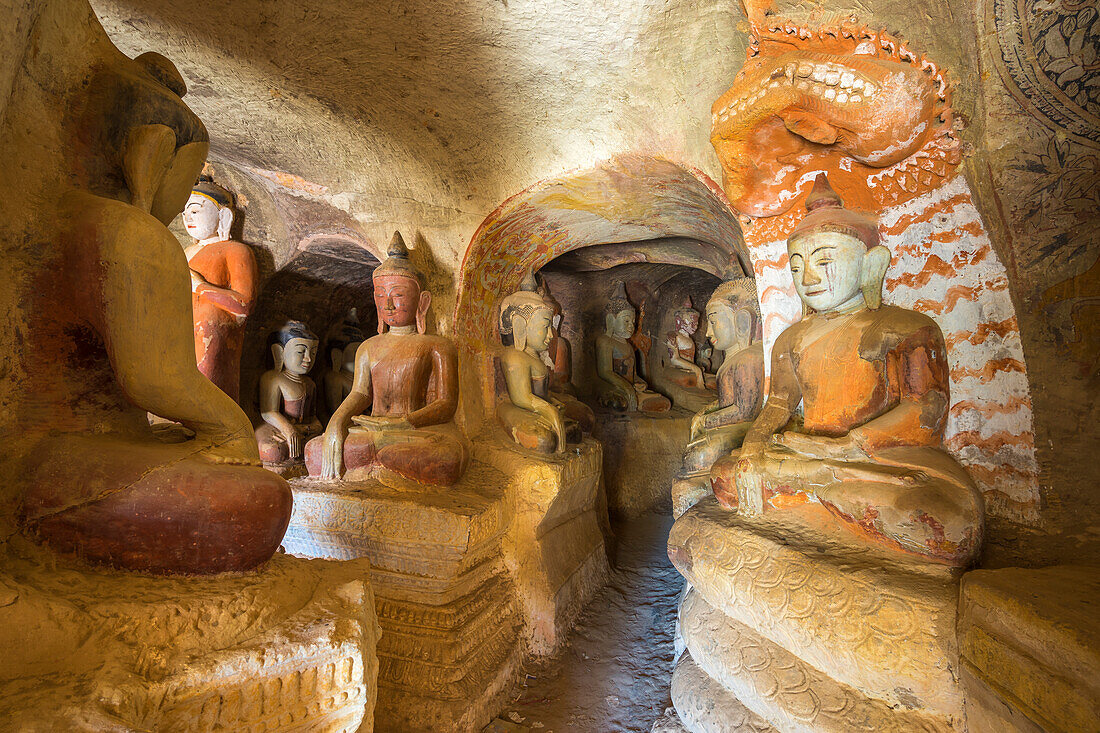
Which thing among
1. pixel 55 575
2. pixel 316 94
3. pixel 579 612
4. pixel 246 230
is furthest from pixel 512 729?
pixel 246 230

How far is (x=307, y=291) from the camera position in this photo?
17.4 feet

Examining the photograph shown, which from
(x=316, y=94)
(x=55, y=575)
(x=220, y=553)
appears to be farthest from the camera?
(x=316, y=94)

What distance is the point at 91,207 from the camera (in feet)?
4.77

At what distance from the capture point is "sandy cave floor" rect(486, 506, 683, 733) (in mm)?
2719

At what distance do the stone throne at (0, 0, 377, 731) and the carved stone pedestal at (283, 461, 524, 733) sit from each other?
3.68 feet

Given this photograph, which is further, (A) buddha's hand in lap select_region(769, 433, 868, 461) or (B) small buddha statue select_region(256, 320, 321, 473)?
(B) small buddha statue select_region(256, 320, 321, 473)

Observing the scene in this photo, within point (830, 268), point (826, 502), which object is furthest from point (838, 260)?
point (826, 502)

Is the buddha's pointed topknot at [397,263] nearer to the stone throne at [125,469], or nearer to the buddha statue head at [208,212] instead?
the buddha statue head at [208,212]

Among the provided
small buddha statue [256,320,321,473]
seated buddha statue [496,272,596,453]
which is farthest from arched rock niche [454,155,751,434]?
small buddha statue [256,320,321,473]

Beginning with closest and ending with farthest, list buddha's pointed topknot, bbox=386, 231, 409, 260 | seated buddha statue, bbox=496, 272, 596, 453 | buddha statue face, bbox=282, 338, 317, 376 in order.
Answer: buddha's pointed topknot, bbox=386, 231, 409, 260 → seated buddha statue, bbox=496, 272, 596, 453 → buddha statue face, bbox=282, 338, 317, 376

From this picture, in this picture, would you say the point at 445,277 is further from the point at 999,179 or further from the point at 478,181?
the point at 999,179

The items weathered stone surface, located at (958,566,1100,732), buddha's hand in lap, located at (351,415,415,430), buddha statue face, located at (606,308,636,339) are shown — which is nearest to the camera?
weathered stone surface, located at (958,566,1100,732)

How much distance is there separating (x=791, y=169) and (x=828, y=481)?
165 cm

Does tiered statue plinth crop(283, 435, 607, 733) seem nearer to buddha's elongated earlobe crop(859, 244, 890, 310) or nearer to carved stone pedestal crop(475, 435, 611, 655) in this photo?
carved stone pedestal crop(475, 435, 611, 655)
